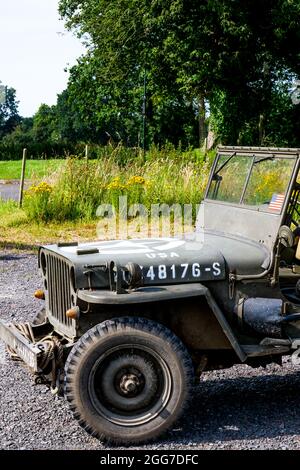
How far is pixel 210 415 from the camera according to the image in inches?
213

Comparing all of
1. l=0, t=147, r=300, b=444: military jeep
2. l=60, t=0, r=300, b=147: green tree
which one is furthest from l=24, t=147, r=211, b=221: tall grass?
l=60, t=0, r=300, b=147: green tree

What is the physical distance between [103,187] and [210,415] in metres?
11.1

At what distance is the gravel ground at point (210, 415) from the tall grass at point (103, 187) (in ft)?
28.7

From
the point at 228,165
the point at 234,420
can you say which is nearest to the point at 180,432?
the point at 234,420

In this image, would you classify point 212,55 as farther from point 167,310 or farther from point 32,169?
point 167,310

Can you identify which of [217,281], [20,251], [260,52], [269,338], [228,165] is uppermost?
[260,52]

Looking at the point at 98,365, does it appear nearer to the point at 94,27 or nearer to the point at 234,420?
the point at 234,420

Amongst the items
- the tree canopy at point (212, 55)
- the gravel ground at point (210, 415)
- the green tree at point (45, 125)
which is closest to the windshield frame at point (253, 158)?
the gravel ground at point (210, 415)

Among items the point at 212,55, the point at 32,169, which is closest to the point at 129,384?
the point at 32,169

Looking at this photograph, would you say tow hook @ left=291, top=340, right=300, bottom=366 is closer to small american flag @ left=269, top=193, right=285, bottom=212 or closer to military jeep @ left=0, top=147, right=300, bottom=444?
military jeep @ left=0, top=147, right=300, bottom=444

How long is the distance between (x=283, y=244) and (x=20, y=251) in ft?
27.6

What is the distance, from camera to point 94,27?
33.0m

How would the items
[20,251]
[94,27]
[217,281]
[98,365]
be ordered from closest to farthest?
[98,365] < [217,281] < [20,251] < [94,27]

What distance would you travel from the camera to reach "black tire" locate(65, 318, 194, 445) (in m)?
4.85
